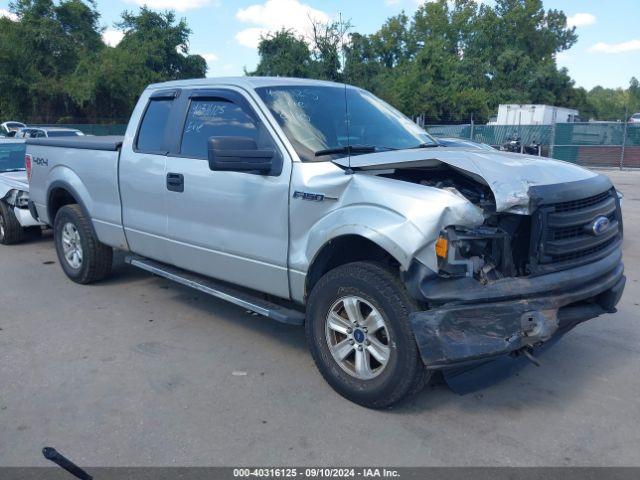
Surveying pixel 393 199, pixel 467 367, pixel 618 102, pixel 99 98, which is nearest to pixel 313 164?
pixel 393 199

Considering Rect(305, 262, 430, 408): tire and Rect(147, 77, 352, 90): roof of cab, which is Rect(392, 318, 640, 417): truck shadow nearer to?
Rect(305, 262, 430, 408): tire

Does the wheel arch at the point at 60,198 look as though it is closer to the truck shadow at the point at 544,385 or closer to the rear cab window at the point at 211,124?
the rear cab window at the point at 211,124

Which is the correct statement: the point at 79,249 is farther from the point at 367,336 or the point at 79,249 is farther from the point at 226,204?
the point at 367,336

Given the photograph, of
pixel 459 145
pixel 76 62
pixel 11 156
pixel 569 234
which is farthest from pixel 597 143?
Answer: pixel 76 62

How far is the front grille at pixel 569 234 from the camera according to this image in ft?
11.4

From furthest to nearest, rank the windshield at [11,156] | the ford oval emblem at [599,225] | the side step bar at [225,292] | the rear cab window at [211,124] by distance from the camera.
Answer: the windshield at [11,156] → the rear cab window at [211,124] → the side step bar at [225,292] → the ford oval emblem at [599,225]

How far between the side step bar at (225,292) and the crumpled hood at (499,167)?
3.55 feet

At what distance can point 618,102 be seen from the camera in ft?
339

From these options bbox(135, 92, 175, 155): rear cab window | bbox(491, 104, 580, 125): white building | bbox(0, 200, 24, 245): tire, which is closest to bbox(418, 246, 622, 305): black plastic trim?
bbox(135, 92, 175, 155): rear cab window

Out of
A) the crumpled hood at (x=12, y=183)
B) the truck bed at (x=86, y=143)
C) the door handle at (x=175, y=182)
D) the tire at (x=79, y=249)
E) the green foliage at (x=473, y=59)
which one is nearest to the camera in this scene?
the door handle at (x=175, y=182)

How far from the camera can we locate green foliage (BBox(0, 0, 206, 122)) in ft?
114

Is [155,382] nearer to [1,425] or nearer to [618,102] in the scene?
[1,425]

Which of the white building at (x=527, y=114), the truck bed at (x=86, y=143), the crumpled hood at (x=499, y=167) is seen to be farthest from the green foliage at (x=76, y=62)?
the crumpled hood at (x=499, y=167)

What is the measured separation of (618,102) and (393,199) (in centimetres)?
11427
